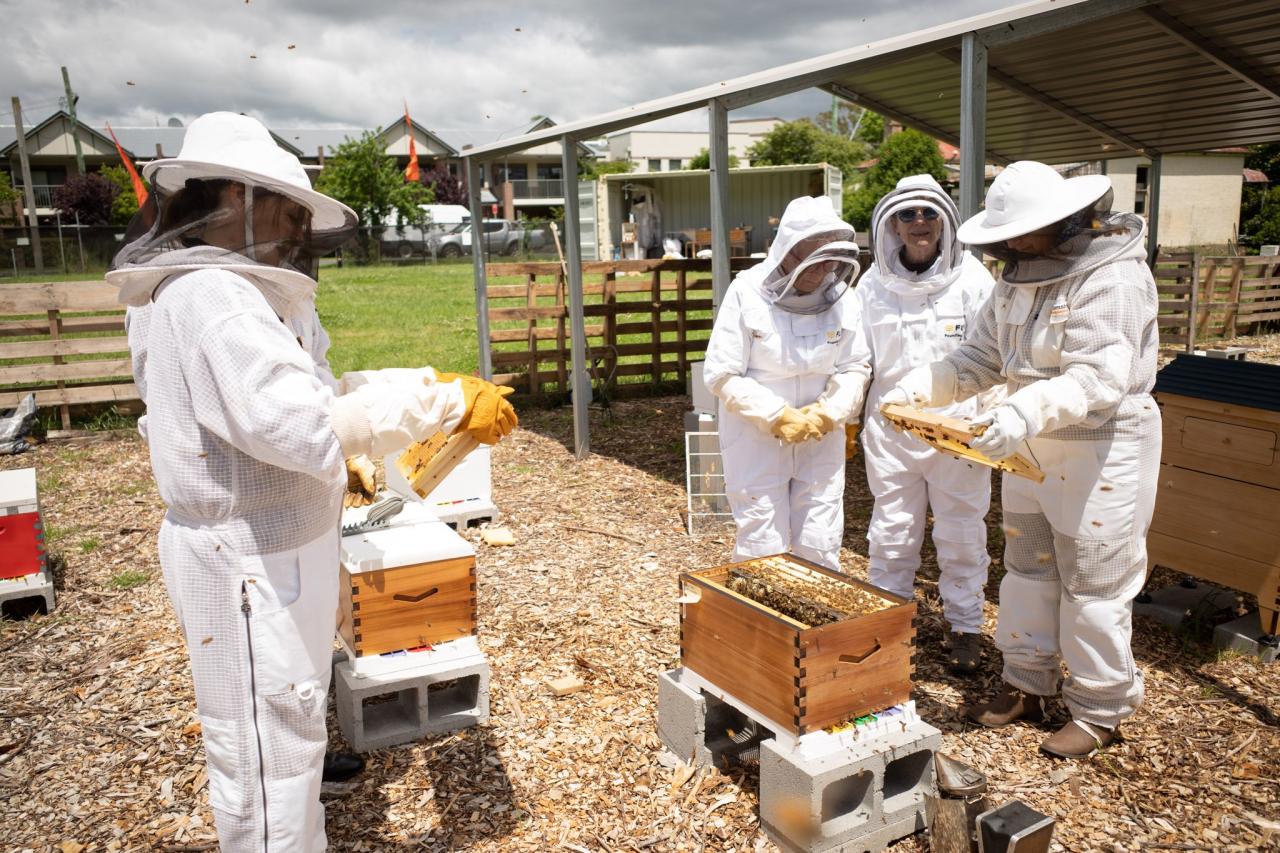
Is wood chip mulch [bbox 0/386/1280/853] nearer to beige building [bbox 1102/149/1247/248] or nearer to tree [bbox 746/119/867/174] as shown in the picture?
beige building [bbox 1102/149/1247/248]

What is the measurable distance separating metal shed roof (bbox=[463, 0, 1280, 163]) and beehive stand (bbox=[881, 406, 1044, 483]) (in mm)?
1980

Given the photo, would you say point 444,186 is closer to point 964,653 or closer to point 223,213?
point 964,653

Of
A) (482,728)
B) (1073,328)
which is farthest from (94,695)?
(1073,328)

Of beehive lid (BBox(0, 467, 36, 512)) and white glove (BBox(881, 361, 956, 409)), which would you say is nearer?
white glove (BBox(881, 361, 956, 409))

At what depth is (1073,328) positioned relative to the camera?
9.30ft

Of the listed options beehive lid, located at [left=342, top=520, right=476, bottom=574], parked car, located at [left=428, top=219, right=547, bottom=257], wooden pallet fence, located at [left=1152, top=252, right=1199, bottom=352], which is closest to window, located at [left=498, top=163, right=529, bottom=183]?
parked car, located at [left=428, top=219, right=547, bottom=257]

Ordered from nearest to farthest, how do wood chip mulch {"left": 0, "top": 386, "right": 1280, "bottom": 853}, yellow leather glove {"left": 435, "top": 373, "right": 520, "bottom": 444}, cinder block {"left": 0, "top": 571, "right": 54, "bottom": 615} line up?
yellow leather glove {"left": 435, "top": 373, "right": 520, "bottom": 444}
wood chip mulch {"left": 0, "top": 386, "right": 1280, "bottom": 853}
cinder block {"left": 0, "top": 571, "right": 54, "bottom": 615}

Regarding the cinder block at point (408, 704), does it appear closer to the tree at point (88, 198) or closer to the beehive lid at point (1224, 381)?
the beehive lid at point (1224, 381)

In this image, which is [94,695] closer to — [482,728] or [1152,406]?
[482,728]

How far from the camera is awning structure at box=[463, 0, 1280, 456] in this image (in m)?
4.18

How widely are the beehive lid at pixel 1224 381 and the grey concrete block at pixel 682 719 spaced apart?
255cm

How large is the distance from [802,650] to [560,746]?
4.06 ft

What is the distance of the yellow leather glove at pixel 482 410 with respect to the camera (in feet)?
7.47

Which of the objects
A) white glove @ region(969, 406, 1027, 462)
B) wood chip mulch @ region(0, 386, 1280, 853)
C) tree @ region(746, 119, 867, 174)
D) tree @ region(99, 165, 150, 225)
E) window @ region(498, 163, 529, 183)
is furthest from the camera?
window @ region(498, 163, 529, 183)
